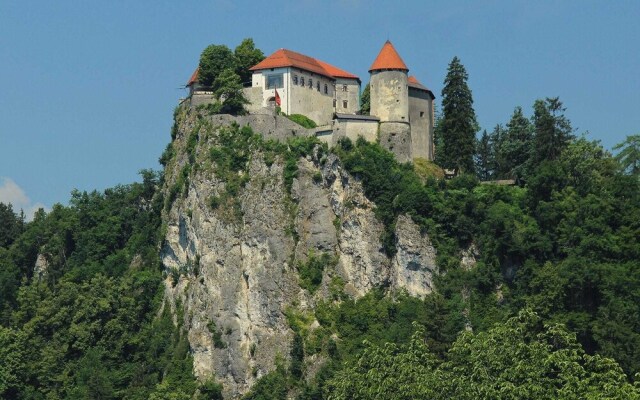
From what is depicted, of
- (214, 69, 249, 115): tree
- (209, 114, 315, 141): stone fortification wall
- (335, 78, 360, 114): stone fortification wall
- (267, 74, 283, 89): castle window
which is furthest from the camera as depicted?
(335, 78, 360, 114): stone fortification wall

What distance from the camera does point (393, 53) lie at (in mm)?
106500

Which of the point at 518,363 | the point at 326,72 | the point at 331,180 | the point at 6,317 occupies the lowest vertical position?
the point at 518,363

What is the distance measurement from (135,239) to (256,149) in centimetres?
1531

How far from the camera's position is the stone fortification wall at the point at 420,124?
350 feet

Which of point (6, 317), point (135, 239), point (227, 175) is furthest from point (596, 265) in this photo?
point (6, 317)

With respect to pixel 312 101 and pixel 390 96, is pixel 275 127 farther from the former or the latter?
pixel 390 96

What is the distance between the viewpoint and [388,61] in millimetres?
105938

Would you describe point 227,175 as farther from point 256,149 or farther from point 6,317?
point 6,317

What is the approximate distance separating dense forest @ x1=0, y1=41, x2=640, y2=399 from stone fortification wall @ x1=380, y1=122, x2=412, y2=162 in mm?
793

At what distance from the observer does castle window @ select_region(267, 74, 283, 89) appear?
107562 millimetres

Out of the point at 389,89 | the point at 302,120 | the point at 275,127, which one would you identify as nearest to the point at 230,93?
the point at 275,127

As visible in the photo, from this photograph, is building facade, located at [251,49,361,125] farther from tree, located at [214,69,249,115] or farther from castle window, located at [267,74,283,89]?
tree, located at [214,69,249,115]

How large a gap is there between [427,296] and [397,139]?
11.4 metres

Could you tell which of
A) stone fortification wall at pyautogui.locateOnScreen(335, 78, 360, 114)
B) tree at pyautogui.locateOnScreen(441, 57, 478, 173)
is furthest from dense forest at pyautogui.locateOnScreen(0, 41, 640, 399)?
stone fortification wall at pyautogui.locateOnScreen(335, 78, 360, 114)
